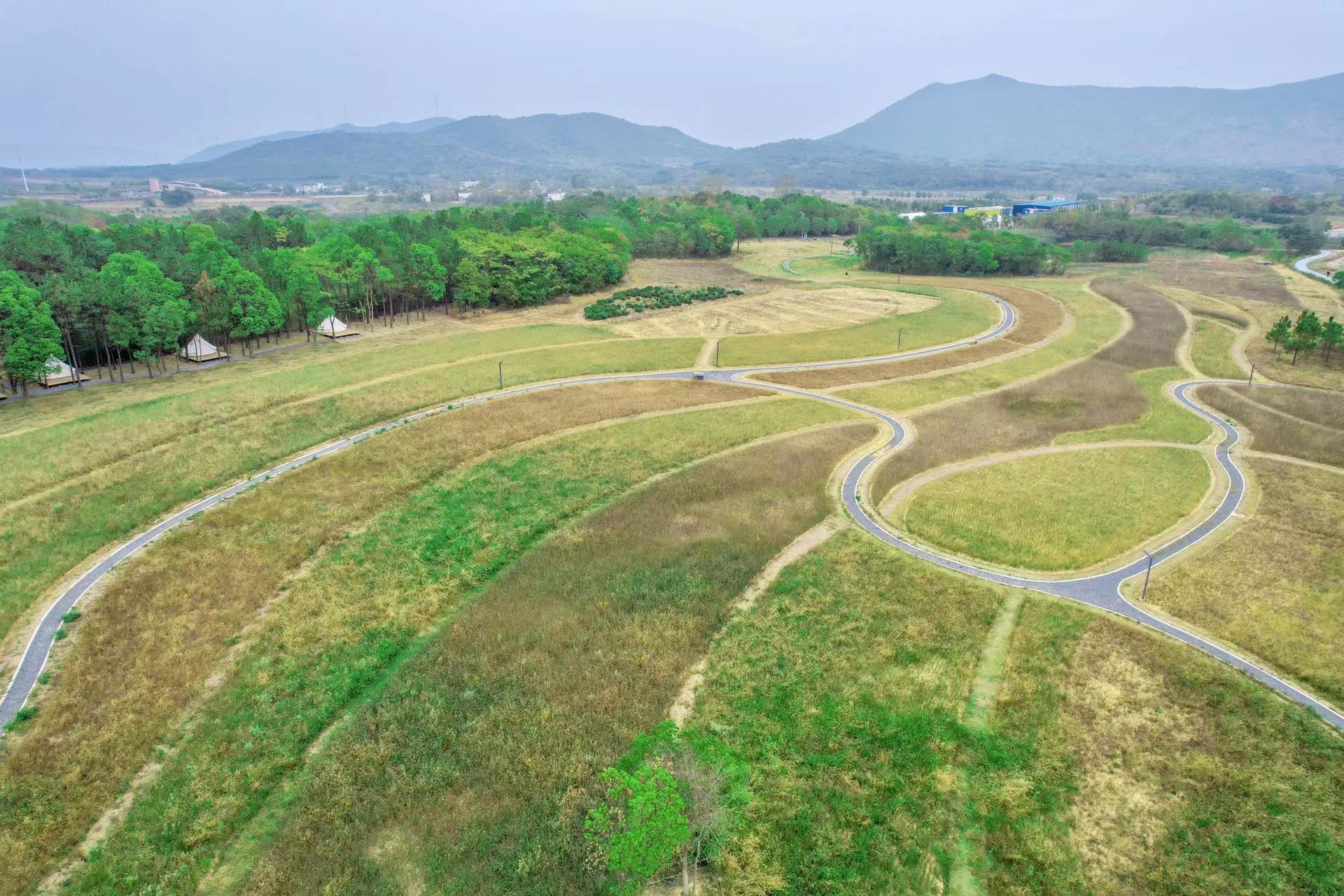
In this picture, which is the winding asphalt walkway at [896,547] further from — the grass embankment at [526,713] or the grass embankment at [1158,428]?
the grass embankment at [526,713]

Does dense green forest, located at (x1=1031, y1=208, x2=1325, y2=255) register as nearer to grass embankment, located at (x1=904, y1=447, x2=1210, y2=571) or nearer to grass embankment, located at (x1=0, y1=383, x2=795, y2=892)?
grass embankment, located at (x1=904, y1=447, x2=1210, y2=571)

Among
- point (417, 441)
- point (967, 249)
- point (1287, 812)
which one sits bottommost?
point (1287, 812)

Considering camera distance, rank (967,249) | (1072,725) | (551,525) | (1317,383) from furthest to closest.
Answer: (967,249) → (1317,383) → (551,525) → (1072,725)

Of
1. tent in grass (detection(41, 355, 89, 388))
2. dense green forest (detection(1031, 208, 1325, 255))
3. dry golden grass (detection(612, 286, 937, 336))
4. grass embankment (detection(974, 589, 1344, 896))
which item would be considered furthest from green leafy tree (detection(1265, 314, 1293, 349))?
tent in grass (detection(41, 355, 89, 388))

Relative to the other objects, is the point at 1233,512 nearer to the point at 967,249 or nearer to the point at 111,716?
the point at 111,716

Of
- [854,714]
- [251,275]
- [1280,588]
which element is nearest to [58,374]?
[251,275]

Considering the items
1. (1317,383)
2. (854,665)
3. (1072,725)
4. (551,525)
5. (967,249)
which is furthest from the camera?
(967,249)

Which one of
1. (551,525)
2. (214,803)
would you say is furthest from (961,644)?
(214,803)
